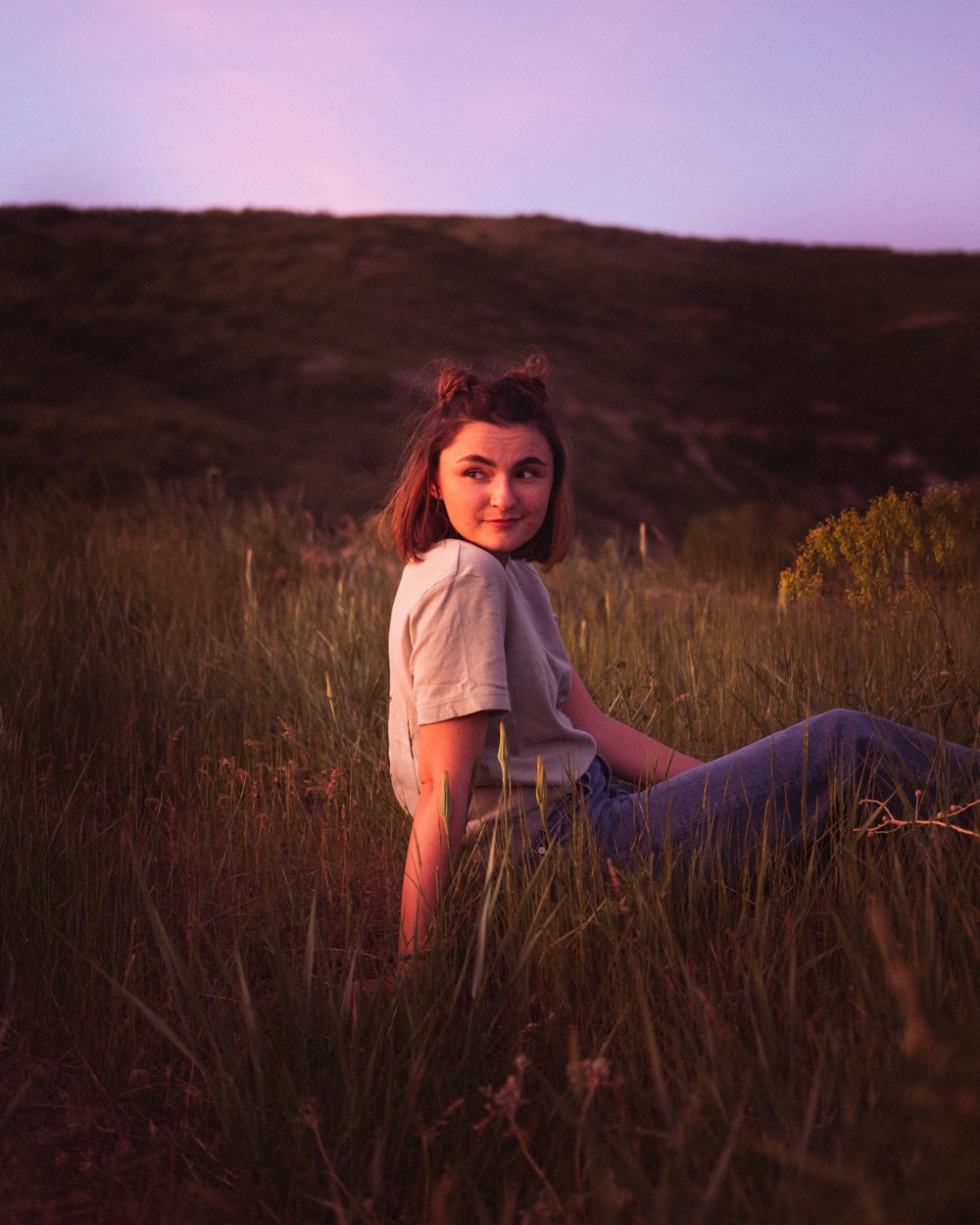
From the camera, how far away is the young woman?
5.54 ft

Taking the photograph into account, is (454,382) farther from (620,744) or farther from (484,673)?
(620,744)

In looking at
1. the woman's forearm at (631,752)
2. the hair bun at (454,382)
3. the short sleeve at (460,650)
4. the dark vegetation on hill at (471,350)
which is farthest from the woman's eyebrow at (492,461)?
the dark vegetation on hill at (471,350)

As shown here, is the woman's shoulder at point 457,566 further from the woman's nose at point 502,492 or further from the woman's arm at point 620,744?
the woman's arm at point 620,744

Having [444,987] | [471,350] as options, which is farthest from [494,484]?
[471,350]

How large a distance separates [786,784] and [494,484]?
32.2 inches

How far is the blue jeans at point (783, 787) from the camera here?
5.98 ft

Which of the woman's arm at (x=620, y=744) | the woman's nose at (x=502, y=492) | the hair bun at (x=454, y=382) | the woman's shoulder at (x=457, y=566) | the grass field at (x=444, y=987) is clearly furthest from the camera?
the woman's arm at (x=620, y=744)

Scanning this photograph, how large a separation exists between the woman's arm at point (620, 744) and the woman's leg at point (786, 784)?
303mm

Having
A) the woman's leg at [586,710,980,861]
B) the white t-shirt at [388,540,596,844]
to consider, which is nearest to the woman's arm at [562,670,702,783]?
the white t-shirt at [388,540,596,844]

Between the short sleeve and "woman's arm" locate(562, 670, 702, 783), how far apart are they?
527mm

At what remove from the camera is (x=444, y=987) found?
1.35m

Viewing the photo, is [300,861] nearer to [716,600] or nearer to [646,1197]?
[646,1197]

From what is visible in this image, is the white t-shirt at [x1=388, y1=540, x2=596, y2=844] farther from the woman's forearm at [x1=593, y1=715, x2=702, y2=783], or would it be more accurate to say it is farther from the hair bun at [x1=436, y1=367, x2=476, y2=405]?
the hair bun at [x1=436, y1=367, x2=476, y2=405]

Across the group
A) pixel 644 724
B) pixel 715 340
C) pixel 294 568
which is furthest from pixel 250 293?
pixel 644 724
